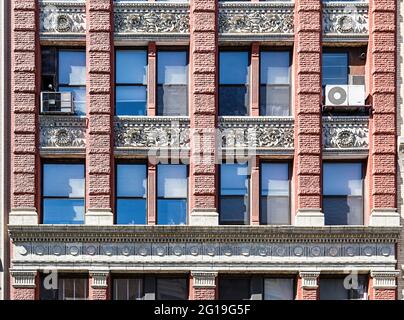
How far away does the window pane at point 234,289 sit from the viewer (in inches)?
1166

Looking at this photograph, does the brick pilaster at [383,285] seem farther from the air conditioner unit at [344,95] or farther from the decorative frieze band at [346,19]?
the decorative frieze band at [346,19]

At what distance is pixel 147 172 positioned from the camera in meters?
30.0

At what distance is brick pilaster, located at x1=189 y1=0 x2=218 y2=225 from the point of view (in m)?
29.6

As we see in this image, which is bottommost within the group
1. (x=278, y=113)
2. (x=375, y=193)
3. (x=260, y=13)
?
(x=375, y=193)

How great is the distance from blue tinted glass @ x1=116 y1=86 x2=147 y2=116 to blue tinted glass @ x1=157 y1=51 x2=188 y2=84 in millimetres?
643

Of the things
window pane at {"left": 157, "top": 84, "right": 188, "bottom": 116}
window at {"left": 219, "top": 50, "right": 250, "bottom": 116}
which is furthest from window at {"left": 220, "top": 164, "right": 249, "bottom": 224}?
window pane at {"left": 157, "top": 84, "right": 188, "bottom": 116}

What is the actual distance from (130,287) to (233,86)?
6.06 m

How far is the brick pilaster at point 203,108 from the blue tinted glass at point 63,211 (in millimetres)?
2997

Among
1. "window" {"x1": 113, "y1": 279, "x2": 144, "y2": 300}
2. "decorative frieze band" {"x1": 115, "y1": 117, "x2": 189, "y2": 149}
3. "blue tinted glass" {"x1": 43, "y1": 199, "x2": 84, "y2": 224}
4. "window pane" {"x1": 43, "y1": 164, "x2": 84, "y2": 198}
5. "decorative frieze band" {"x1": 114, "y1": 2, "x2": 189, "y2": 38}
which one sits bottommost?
"window" {"x1": 113, "y1": 279, "x2": 144, "y2": 300}

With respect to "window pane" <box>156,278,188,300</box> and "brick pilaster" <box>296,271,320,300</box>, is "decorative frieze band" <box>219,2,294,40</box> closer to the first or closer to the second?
"brick pilaster" <box>296,271,320,300</box>

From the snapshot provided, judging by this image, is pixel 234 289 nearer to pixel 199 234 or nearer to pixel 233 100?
pixel 199 234
